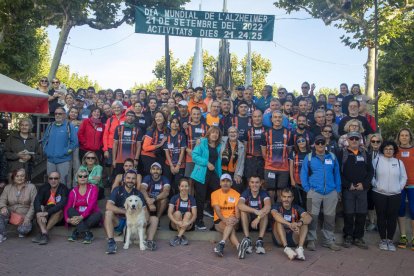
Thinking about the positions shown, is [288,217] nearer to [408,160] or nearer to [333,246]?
[333,246]

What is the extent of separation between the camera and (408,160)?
675 centimetres

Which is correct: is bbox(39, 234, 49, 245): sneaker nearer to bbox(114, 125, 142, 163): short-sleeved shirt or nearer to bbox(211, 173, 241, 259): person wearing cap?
bbox(114, 125, 142, 163): short-sleeved shirt

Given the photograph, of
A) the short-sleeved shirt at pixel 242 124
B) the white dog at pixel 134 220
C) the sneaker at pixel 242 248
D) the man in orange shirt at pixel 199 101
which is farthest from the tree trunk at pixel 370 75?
the white dog at pixel 134 220

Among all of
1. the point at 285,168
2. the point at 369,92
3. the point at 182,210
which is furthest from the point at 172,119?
the point at 369,92

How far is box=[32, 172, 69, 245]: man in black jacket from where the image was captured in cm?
676

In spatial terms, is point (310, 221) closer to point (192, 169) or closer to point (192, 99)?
point (192, 169)

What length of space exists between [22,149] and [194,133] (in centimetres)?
354

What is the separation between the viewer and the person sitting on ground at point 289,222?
631 cm

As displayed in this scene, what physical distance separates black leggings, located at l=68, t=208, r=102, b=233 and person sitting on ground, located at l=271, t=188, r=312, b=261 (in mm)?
3271

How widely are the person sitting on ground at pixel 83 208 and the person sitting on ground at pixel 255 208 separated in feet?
9.02

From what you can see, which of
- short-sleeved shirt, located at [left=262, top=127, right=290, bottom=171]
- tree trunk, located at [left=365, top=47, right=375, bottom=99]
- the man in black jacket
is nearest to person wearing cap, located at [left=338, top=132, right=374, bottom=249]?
short-sleeved shirt, located at [left=262, top=127, right=290, bottom=171]

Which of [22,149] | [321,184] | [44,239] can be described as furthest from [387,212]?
[22,149]

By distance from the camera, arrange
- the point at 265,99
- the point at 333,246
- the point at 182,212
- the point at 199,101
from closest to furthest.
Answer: the point at 333,246 < the point at 182,212 < the point at 199,101 < the point at 265,99

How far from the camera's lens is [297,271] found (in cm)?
555
